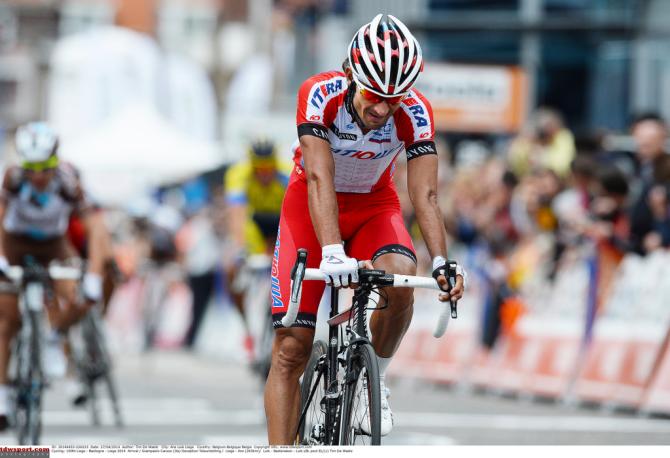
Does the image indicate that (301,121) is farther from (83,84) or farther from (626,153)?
(83,84)

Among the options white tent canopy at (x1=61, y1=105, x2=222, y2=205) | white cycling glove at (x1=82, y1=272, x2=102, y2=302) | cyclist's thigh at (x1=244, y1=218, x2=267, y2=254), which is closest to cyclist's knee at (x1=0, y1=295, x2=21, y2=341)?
white cycling glove at (x1=82, y1=272, x2=102, y2=302)

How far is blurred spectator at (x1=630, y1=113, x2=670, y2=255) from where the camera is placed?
13992mm

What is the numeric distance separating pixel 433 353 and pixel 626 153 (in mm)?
3156

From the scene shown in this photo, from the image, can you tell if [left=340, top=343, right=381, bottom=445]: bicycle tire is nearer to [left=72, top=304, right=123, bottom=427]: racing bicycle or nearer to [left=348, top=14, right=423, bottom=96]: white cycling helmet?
[left=348, top=14, right=423, bottom=96]: white cycling helmet

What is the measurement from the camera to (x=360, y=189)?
26.6 ft

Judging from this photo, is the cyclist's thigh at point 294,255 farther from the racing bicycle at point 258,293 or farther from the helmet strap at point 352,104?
the racing bicycle at point 258,293

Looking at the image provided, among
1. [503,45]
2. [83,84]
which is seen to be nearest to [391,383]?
[503,45]

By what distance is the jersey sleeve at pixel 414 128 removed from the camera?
25.5 ft

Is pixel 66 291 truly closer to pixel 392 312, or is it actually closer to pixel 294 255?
pixel 294 255

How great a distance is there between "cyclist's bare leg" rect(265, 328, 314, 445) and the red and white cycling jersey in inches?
31.8

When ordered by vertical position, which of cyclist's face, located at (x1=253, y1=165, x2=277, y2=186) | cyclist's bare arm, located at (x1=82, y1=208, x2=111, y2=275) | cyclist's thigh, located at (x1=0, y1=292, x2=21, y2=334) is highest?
cyclist's face, located at (x1=253, y1=165, x2=277, y2=186)

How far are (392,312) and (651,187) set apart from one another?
6.84 metres

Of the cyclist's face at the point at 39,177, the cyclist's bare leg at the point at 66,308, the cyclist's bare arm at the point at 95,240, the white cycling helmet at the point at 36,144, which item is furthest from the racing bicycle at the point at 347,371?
the cyclist's bare leg at the point at 66,308

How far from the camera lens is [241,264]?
15.1 metres
